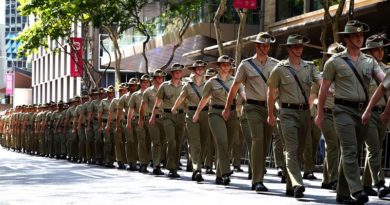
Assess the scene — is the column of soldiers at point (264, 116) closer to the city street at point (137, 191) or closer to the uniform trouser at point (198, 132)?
the uniform trouser at point (198, 132)

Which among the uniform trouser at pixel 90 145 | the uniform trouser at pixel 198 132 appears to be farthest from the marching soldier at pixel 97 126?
the uniform trouser at pixel 198 132

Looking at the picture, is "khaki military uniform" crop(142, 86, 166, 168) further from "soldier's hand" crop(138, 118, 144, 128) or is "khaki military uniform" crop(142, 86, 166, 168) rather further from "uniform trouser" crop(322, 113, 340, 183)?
"uniform trouser" crop(322, 113, 340, 183)

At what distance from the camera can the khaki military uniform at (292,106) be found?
12.1 metres

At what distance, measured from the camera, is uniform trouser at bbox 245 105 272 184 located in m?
13.1

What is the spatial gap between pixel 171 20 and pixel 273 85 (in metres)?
30.2

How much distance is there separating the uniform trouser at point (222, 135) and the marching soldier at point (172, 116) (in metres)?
2.63

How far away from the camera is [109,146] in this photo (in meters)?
23.8

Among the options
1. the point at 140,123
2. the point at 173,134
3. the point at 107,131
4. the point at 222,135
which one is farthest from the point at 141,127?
the point at 222,135

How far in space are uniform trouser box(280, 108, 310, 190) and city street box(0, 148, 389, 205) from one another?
335mm

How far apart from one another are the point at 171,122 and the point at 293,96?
6471mm

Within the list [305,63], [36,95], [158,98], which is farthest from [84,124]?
[36,95]

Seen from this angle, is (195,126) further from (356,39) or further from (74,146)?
(74,146)

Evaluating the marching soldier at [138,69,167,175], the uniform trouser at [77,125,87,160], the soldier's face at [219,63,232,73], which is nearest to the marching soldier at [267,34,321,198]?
the soldier's face at [219,63,232,73]

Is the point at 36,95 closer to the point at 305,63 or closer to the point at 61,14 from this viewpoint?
the point at 61,14
